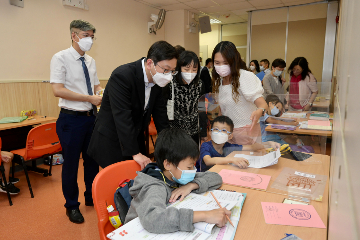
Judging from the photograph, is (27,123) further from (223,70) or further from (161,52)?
(223,70)

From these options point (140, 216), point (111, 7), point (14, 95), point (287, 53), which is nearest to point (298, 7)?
point (287, 53)

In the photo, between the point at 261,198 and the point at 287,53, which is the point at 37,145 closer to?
the point at 261,198

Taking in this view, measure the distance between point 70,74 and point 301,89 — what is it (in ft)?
8.03

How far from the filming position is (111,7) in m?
4.64

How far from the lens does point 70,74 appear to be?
83.6 inches

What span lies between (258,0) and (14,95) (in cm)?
501

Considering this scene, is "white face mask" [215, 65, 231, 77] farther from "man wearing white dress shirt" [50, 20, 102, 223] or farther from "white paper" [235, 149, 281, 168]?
→ "man wearing white dress shirt" [50, 20, 102, 223]

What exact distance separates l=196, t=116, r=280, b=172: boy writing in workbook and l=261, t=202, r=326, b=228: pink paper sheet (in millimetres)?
489

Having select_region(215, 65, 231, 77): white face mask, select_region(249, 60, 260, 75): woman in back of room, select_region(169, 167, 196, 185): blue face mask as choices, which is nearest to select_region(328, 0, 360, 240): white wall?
select_region(169, 167, 196, 185): blue face mask

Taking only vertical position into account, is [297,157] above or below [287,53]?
below

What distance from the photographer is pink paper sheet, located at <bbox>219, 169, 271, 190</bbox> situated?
47.2 inches

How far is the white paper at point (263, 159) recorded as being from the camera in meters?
1.40

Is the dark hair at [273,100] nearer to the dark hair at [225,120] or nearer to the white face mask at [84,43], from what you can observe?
the dark hair at [225,120]

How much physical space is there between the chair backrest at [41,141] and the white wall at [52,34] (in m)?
1.09
